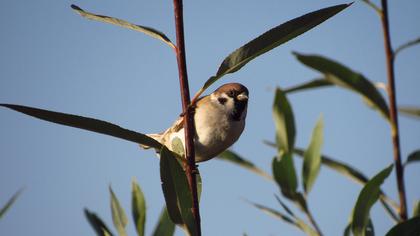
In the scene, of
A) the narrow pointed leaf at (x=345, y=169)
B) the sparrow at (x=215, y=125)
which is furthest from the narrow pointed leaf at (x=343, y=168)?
the sparrow at (x=215, y=125)

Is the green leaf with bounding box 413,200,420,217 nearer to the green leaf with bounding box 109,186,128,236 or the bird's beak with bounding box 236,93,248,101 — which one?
the green leaf with bounding box 109,186,128,236

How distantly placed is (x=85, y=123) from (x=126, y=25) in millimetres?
499

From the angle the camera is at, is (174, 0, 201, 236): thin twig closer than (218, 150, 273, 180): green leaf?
Yes

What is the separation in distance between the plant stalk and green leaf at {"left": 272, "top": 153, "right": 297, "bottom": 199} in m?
0.48

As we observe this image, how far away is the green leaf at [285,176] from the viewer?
2643 millimetres

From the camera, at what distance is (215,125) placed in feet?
12.1

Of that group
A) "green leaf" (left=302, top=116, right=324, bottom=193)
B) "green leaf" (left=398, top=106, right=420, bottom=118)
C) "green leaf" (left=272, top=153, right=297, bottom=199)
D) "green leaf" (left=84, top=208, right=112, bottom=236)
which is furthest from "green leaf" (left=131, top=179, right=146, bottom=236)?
"green leaf" (left=398, top=106, right=420, bottom=118)

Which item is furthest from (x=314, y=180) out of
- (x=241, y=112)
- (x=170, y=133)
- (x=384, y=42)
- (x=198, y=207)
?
(x=170, y=133)

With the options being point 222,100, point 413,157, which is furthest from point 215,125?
point 413,157

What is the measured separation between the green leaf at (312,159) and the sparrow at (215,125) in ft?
2.82

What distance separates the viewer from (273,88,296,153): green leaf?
287 cm

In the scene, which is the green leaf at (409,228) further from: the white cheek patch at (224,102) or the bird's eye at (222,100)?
the bird's eye at (222,100)

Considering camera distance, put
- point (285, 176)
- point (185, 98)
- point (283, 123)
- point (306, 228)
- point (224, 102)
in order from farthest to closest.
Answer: point (224, 102) → point (283, 123) → point (285, 176) → point (306, 228) → point (185, 98)

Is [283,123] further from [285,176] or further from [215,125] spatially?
[215,125]
